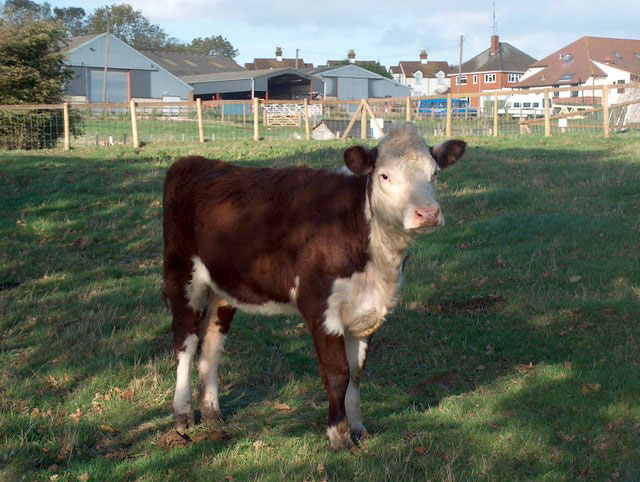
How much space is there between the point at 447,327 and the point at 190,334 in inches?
114

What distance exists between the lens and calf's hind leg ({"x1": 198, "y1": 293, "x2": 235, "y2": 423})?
620cm

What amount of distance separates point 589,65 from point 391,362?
234 ft

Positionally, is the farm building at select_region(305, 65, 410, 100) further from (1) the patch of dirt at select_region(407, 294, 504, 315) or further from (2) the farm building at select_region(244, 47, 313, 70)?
(1) the patch of dirt at select_region(407, 294, 504, 315)

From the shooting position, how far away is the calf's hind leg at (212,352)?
6203 millimetres

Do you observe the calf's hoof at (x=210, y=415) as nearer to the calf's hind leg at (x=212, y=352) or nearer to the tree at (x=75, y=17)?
the calf's hind leg at (x=212, y=352)

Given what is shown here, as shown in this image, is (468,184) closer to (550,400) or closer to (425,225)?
(550,400)

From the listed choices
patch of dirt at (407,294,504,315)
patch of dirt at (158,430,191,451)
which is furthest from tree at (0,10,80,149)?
patch of dirt at (158,430,191,451)

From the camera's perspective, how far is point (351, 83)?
84500 millimetres

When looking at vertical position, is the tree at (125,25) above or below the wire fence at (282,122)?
Result: above

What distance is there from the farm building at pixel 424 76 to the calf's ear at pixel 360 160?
116205 mm

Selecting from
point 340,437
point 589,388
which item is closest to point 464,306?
point 589,388

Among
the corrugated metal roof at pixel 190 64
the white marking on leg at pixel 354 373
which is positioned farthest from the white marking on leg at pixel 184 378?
the corrugated metal roof at pixel 190 64

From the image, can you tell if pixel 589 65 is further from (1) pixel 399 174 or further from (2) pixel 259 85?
(1) pixel 399 174

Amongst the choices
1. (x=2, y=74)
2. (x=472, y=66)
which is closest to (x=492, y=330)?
(x=2, y=74)
